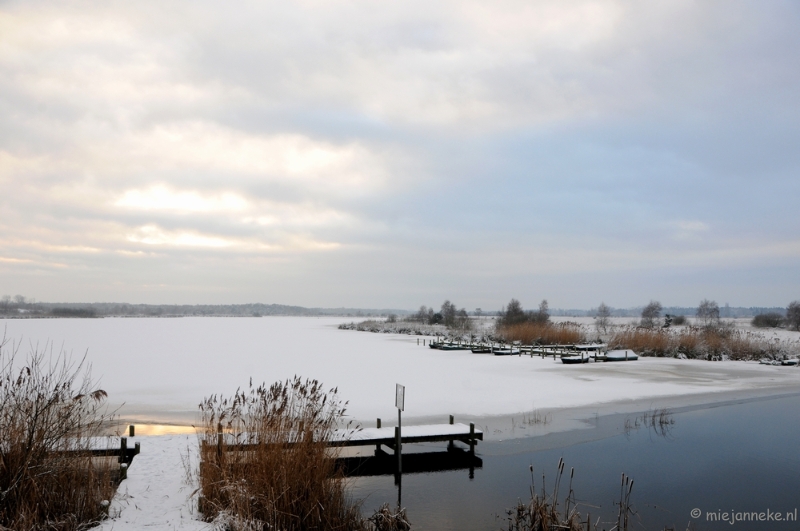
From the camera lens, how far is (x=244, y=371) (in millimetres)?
21062

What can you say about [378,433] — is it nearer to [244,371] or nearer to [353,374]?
[353,374]

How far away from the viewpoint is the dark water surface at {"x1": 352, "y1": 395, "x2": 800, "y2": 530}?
709cm

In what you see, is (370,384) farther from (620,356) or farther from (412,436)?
(620,356)

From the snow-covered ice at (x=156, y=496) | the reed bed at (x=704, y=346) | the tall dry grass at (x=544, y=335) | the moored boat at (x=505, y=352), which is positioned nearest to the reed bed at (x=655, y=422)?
the snow-covered ice at (x=156, y=496)

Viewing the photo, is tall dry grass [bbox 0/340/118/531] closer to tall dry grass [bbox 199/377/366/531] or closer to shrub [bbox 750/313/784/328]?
tall dry grass [bbox 199/377/366/531]

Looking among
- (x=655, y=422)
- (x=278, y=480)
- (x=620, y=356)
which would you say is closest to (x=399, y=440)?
(x=278, y=480)

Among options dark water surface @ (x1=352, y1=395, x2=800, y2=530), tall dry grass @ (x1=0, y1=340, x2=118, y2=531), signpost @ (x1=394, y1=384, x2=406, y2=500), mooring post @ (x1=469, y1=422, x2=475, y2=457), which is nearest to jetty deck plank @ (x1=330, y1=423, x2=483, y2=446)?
mooring post @ (x1=469, y1=422, x2=475, y2=457)

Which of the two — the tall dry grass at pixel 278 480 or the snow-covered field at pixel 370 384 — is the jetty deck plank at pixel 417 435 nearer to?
the snow-covered field at pixel 370 384

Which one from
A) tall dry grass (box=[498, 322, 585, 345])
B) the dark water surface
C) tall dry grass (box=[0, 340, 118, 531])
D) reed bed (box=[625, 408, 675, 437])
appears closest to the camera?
tall dry grass (box=[0, 340, 118, 531])

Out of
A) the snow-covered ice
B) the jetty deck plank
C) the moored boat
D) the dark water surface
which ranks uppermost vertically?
the jetty deck plank

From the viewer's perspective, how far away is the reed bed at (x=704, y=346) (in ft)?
102

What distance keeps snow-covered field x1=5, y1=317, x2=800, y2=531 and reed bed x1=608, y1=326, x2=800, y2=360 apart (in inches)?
110

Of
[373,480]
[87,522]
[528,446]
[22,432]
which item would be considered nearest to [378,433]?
[373,480]

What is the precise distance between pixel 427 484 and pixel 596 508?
248cm
